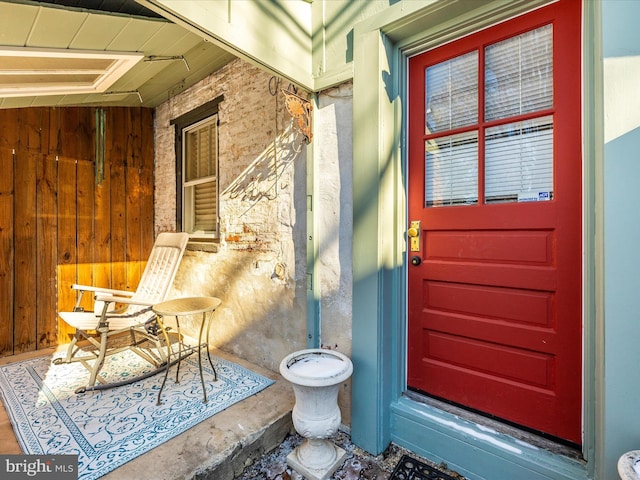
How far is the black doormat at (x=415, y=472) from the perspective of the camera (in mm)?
1556

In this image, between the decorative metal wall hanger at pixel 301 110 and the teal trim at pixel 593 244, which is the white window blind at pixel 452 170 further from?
the decorative metal wall hanger at pixel 301 110

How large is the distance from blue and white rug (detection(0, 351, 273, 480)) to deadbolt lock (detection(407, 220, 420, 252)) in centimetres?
148

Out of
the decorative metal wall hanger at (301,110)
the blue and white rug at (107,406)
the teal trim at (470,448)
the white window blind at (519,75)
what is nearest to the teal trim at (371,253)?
the teal trim at (470,448)

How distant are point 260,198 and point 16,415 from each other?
209 centimetres

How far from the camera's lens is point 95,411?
6.32ft

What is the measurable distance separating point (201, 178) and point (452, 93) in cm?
267

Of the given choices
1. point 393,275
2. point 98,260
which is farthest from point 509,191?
point 98,260

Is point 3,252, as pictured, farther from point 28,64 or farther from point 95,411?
point 95,411

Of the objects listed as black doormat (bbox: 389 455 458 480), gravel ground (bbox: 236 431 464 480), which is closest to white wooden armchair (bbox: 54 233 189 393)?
gravel ground (bbox: 236 431 464 480)

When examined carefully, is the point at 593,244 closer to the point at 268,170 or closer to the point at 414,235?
the point at 414,235

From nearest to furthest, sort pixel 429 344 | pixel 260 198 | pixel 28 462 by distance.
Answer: pixel 28 462
pixel 429 344
pixel 260 198

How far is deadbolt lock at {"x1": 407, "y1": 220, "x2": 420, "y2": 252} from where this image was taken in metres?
1.83

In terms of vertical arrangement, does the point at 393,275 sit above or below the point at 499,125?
below

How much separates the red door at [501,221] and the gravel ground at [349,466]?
1.30 ft
